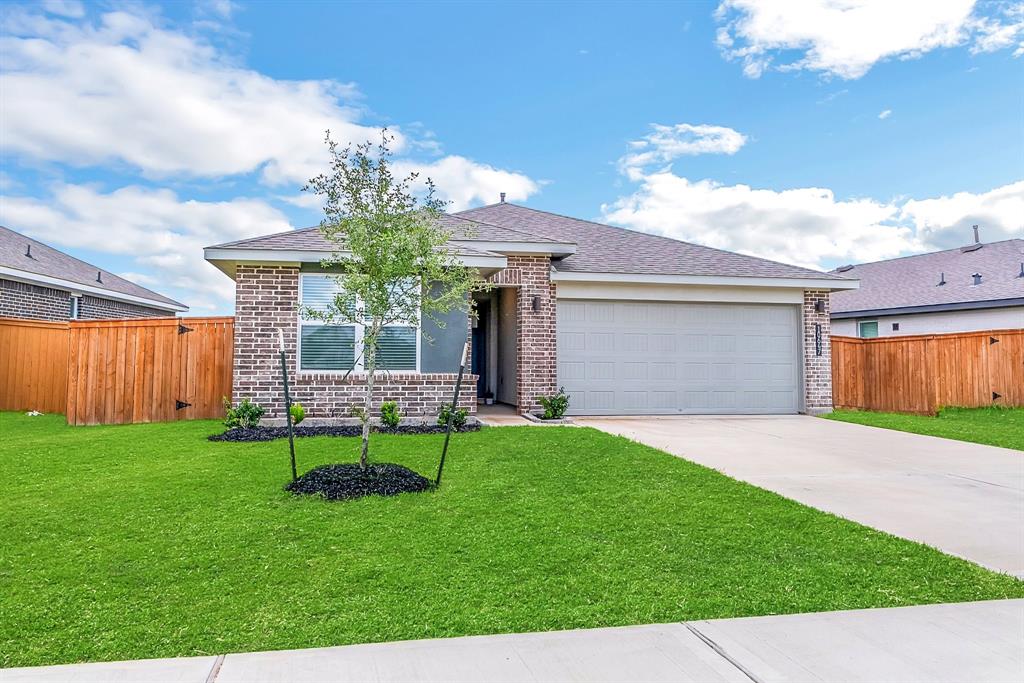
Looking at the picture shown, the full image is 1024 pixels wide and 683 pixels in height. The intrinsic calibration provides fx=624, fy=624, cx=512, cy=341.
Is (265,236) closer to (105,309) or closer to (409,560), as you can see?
(409,560)

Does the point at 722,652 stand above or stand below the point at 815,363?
below

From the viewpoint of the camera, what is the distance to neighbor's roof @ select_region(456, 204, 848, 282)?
12.8 m

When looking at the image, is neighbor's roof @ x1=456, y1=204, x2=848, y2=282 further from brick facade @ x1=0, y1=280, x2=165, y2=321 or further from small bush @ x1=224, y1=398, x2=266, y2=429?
brick facade @ x1=0, y1=280, x2=165, y2=321

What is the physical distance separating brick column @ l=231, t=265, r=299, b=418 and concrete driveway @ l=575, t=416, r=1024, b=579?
526cm

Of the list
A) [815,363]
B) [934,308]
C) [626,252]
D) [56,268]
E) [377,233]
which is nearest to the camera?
[377,233]

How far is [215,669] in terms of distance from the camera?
107 inches

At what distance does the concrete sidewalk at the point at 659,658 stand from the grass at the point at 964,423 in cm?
802

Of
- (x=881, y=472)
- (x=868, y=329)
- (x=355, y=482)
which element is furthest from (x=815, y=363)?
(x=355, y=482)

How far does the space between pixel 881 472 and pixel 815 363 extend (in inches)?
260

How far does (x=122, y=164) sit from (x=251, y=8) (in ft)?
21.1

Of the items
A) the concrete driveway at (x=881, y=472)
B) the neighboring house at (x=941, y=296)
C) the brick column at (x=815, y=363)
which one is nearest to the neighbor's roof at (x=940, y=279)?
the neighboring house at (x=941, y=296)

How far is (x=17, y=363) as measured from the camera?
44.9 ft

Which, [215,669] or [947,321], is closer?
[215,669]

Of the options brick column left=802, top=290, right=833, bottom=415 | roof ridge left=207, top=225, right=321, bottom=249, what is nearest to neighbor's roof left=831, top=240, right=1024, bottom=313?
brick column left=802, top=290, right=833, bottom=415
